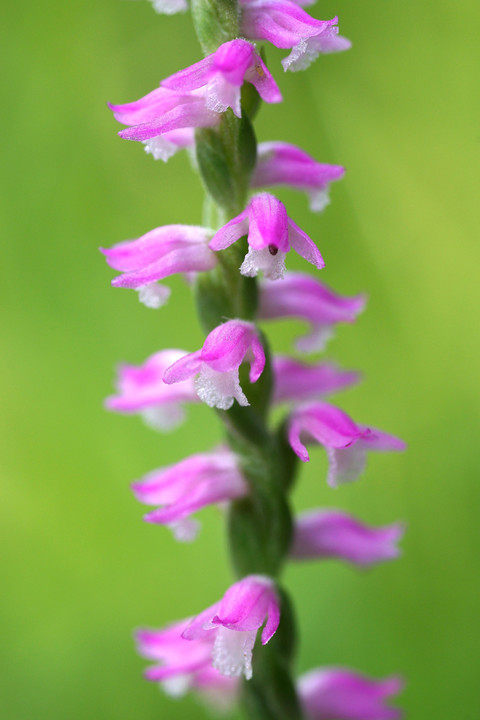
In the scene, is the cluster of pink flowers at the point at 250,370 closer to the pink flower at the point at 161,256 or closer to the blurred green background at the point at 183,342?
the pink flower at the point at 161,256

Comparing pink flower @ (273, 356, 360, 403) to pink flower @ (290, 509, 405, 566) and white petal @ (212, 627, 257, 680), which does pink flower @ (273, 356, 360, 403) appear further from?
white petal @ (212, 627, 257, 680)

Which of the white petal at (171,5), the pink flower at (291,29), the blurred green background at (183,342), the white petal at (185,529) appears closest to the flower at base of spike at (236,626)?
the white petal at (185,529)

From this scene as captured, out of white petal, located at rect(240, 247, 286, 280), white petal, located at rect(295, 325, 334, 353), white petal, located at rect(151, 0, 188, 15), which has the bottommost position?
white petal, located at rect(240, 247, 286, 280)

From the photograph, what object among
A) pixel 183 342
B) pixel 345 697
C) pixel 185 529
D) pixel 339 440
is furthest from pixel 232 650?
pixel 183 342

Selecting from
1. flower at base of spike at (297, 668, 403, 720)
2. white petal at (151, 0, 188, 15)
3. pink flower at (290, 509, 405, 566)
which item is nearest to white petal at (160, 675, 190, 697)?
flower at base of spike at (297, 668, 403, 720)

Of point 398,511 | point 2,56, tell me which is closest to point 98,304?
point 2,56

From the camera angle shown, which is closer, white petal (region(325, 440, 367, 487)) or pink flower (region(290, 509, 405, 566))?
white petal (region(325, 440, 367, 487))

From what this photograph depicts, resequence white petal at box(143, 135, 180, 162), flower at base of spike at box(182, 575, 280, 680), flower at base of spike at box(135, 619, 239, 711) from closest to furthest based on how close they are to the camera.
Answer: flower at base of spike at box(182, 575, 280, 680) < white petal at box(143, 135, 180, 162) < flower at base of spike at box(135, 619, 239, 711)

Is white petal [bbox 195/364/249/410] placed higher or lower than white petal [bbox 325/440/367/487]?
higher
